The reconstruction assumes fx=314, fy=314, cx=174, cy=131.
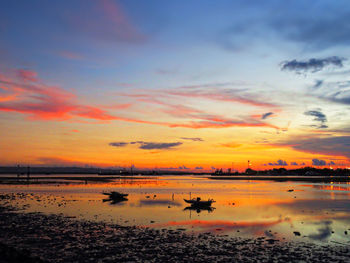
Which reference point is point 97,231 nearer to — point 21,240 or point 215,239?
point 21,240

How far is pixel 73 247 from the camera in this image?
22.0m

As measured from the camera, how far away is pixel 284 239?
25.6m

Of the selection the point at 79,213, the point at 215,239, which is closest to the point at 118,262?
the point at 215,239

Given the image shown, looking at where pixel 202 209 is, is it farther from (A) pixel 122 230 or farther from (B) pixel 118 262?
(B) pixel 118 262

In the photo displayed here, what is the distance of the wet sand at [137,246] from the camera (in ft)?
64.3

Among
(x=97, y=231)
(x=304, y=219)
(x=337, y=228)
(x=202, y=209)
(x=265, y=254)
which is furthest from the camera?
(x=202, y=209)

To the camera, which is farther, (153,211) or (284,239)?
(153,211)

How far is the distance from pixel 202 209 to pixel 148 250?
2481 cm

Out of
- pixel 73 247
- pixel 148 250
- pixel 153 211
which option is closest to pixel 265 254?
pixel 148 250

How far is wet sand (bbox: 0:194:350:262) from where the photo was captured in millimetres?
19603

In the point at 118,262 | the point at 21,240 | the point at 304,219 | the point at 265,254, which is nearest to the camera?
the point at 118,262

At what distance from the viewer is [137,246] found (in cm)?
2255

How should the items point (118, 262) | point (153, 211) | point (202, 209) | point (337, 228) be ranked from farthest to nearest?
point (202, 209)
point (153, 211)
point (337, 228)
point (118, 262)

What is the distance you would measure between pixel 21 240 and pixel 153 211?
20.6 m
